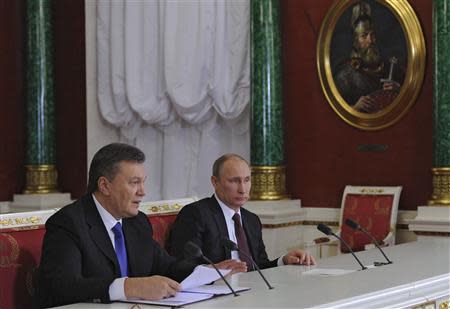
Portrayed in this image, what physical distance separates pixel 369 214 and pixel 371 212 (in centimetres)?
3

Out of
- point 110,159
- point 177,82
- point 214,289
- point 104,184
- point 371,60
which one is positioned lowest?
point 214,289

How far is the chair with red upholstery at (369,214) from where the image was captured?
7.34 m

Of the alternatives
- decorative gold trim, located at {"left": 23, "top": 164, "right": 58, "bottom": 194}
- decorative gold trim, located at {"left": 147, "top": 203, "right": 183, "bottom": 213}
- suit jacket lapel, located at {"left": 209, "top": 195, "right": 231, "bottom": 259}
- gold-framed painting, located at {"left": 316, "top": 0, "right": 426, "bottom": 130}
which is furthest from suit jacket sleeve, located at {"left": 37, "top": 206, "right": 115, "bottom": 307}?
decorative gold trim, located at {"left": 23, "top": 164, "right": 58, "bottom": 194}

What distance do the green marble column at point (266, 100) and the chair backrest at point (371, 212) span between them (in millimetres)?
700

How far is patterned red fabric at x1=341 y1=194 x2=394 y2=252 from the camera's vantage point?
7.37 m

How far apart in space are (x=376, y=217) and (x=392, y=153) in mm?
581

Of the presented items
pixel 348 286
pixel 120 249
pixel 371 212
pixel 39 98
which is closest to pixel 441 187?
pixel 371 212

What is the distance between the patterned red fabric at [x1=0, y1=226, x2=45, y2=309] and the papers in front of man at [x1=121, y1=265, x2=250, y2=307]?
2.86 feet

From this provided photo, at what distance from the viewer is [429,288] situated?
13.2ft

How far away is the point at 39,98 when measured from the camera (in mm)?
9250

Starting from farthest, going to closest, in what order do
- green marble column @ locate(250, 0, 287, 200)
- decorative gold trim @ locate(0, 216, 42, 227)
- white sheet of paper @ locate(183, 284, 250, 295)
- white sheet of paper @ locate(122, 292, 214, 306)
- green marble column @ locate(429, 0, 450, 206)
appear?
green marble column @ locate(250, 0, 287, 200), green marble column @ locate(429, 0, 450, 206), decorative gold trim @ locate(0, 216, 42, 227), white sheet of paper @ locate(183, 284, 250, 295), white sheet of paper @ locate(122, 292, 214, 306)

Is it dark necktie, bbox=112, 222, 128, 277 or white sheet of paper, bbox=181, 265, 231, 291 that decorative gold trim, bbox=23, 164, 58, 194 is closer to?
dark necktie, bbox=112, 222, 128, 277

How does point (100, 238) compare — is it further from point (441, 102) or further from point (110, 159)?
point (441, 102)

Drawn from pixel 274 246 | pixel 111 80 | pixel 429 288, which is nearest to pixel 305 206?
pixel 274 246
